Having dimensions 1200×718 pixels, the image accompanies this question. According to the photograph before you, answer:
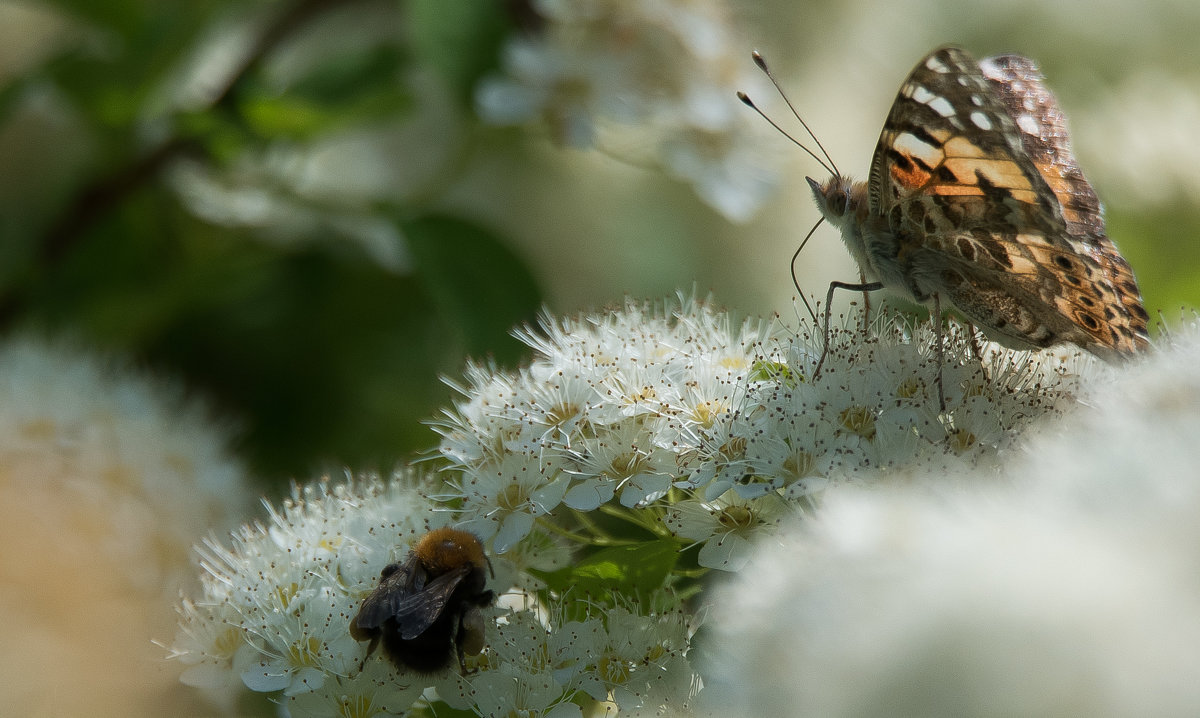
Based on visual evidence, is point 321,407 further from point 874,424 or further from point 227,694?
point 874,424

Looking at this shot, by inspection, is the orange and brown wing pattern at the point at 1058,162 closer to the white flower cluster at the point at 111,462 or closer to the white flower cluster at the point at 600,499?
the white flower cluster at the point at 600,499

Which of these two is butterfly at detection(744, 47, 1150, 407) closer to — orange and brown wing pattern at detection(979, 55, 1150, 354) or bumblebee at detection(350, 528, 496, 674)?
orange and brown wing pattern at detection(979, 55, 1150, 354)

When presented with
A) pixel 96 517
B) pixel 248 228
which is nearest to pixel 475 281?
pixel 248 228

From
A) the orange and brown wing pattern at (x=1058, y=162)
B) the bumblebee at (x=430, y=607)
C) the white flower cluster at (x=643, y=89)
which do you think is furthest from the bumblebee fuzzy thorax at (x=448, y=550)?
the white flower cluster at (x=643, y=89)

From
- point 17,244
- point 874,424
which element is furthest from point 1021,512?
point 17,244

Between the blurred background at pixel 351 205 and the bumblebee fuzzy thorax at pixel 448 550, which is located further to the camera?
the blurred background at pixel 351 205

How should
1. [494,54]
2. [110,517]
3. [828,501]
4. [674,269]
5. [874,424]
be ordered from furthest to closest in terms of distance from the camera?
[674,269] < [494,54] < [110,517] < [874,424] < [828,501]

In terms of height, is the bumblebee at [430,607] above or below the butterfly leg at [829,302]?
below
